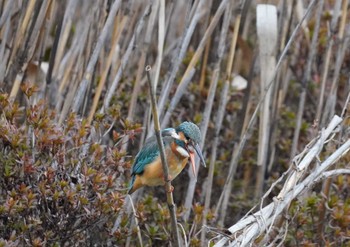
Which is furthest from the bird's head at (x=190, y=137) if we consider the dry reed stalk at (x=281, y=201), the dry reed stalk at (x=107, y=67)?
the dry reed stalk at (x=107, y=67)

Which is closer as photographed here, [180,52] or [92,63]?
[92,63]

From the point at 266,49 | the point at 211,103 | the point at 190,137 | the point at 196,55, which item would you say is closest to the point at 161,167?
the point at 190,137

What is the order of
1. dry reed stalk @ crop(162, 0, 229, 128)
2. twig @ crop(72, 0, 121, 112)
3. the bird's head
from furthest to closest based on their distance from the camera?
dry reed stalk @ crop(162, 0, 229, 128), twig @ crop(72, 0, 121, 112), the bird's head

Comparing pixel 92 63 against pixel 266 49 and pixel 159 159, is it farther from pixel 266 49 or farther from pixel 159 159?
pixel 266 49

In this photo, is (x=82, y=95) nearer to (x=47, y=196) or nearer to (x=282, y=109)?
(x=47, y=196)

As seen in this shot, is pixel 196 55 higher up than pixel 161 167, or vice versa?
pixel 196 55

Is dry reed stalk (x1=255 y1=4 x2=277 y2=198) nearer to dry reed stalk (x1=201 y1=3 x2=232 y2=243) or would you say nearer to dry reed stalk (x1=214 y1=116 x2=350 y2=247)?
dry reed stalk (x1=201 y1=3 x2=232 y2=243)

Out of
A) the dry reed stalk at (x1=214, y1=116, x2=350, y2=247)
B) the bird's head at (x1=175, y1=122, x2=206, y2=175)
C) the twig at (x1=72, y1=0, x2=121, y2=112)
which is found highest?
the twig at (x1=72, y1=0, x2=121, y2=112)

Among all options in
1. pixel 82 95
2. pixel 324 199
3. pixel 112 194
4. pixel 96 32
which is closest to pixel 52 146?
pixel 112 194

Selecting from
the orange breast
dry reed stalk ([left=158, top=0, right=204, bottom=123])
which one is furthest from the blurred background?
the orange breast

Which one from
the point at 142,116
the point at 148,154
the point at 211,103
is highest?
the point at 211,103

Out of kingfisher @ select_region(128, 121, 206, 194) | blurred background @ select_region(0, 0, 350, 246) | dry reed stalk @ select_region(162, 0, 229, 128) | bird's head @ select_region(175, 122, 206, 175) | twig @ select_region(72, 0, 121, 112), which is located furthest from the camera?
dry reed stalk @ select_region(162, 0, 229, 128)

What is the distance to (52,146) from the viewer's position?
2684mm

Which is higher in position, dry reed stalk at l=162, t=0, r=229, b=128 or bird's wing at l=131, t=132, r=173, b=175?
dry reed stalk at l=162, t=0, r=229, b=128
